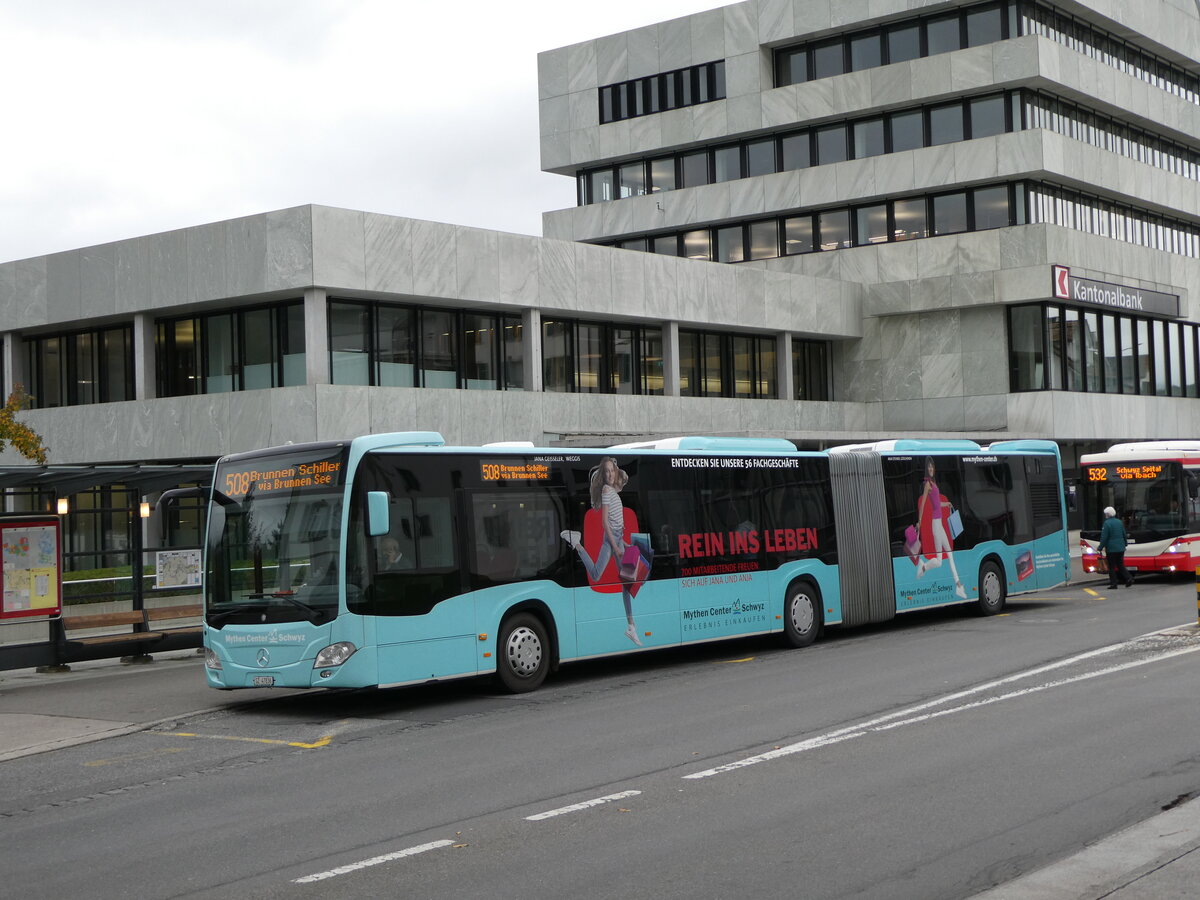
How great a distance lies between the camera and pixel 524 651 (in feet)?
50.7

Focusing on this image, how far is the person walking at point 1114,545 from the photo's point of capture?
28.4 m

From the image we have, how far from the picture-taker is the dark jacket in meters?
28.3

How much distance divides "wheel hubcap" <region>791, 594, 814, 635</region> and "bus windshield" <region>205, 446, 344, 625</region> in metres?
7.93

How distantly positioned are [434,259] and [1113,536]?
16611 millimetres

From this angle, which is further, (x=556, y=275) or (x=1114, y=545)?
(x=556, y=275)

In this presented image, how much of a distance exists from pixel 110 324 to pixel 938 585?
22506 millimetres

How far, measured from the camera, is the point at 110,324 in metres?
34.4

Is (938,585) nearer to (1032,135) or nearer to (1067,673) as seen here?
(1067,673)

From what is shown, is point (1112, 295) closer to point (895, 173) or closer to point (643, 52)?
point (895, 173)

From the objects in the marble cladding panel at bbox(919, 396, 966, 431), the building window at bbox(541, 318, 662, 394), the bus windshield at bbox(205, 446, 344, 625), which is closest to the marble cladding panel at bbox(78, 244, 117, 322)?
the building window at bbox(541, 318, 662, 394)

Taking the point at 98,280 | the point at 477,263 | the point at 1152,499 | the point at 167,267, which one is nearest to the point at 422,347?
the point at 477,263

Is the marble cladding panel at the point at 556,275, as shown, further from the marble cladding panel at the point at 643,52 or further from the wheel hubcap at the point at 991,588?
the marble cladding panel at the point at 643,52

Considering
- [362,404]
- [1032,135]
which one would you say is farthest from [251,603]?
[1032,135]

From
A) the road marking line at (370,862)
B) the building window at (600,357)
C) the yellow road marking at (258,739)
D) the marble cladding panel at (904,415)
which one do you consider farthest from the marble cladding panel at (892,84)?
the road marking line at (370,862)
